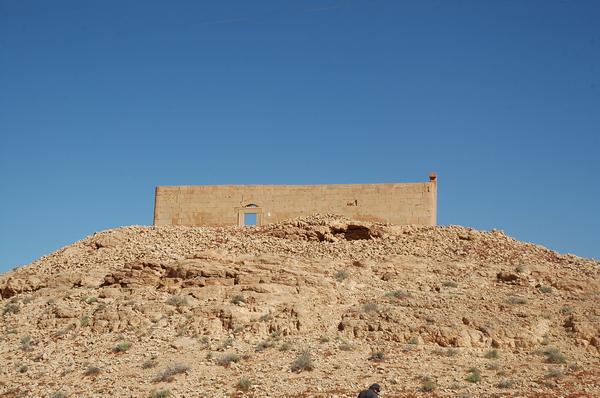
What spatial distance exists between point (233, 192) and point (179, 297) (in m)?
6.25

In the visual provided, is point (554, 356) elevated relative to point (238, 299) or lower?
lower

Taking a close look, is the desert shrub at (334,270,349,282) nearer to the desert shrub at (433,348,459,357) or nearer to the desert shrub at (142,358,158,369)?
the desert shrub at (433,348,459,357)

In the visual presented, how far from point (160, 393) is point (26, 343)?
14.7 feet

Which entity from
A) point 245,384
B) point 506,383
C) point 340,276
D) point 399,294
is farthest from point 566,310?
point 245,384

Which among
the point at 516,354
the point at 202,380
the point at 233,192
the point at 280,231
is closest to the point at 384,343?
the point at 516,354

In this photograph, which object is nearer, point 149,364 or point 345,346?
point 149,364

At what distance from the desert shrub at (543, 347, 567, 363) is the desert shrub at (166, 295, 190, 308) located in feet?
25.1

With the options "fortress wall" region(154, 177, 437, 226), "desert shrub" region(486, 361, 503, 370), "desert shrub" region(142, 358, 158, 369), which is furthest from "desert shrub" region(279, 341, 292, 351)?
"fortress wall" region(154, 177, 437, 226)

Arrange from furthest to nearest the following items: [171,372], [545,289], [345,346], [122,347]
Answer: [545,289], [122,347], [345,346], [171,372]

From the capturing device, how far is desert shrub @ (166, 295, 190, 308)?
57.6 ft

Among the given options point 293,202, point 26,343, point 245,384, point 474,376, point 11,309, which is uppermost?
point 293,202

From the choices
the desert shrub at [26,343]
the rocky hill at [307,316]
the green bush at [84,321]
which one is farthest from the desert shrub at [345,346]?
the desert shrub at [26,343]

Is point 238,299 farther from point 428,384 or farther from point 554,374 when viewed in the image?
point 554,374

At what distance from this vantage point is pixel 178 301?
17672 millimetres
